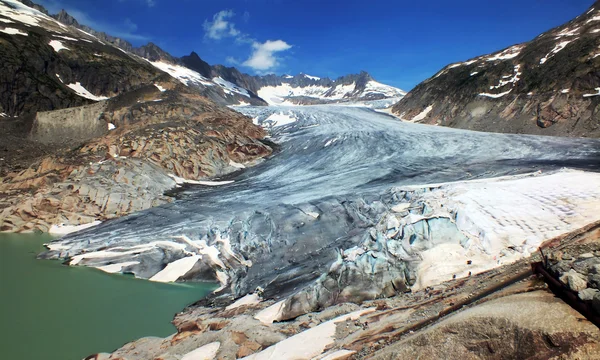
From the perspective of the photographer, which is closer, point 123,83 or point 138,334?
point 138,334

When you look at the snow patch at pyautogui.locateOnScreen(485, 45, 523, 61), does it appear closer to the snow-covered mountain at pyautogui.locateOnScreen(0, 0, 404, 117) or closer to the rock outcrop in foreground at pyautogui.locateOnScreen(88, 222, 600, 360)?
the snow-covered mountain at pyautogui.locateOnScreen(0, 0, 404, 117)

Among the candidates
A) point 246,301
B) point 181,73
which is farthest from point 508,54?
point 181,73

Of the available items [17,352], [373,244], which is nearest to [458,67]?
[373,244]

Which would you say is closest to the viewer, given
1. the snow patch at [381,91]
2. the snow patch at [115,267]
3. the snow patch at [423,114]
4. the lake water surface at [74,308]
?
the lake water surface at [74,308]

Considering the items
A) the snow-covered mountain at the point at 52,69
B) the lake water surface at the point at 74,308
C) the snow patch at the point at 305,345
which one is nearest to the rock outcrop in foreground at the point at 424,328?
the snow patch at the point at 305,345

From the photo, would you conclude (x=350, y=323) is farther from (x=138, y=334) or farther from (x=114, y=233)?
(x=114, y=233)

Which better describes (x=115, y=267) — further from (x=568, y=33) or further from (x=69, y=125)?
(x=568, y=33)

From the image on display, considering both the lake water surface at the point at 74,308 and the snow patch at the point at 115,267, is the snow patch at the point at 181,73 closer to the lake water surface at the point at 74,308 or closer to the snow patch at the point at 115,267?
the snow patch at the point at 115,267
